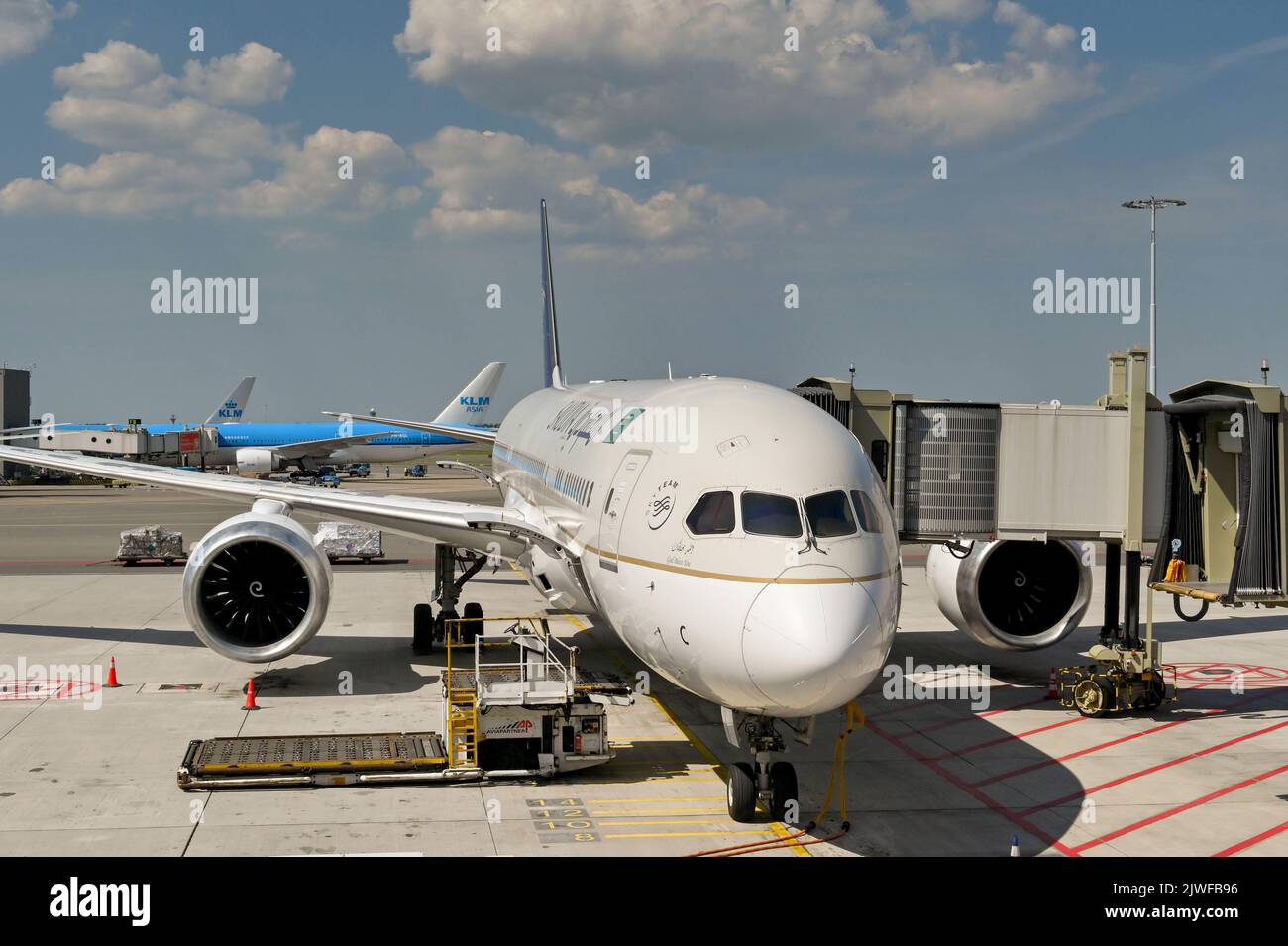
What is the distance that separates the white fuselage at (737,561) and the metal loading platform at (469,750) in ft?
4.18

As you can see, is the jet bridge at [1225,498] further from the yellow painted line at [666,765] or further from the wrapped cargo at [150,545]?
the wrapped cargo at [150,545]

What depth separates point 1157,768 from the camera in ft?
50.8

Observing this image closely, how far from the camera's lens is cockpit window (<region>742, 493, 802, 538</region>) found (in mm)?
11062

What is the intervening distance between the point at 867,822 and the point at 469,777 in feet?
15.5

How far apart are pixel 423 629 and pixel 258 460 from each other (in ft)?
200

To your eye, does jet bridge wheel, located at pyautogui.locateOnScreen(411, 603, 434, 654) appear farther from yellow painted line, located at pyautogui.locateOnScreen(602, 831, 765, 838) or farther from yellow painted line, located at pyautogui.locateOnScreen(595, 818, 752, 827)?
yellow painted line, located at pyautogui.locateOnScreen(602, 831, 765, 838)

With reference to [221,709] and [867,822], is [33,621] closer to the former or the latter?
[221,709]

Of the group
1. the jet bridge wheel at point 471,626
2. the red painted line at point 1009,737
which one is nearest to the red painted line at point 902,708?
the red painted line at point 1009,737

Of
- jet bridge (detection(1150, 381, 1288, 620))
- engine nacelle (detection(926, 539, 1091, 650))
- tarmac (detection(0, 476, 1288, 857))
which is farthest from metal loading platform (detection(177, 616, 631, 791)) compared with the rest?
jet bridge (detection(1150, 381, 1288, 620))

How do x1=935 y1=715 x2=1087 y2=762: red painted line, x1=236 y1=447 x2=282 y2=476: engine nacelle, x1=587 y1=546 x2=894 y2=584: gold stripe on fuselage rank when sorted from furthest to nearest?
x1=236 y1=447 x2=282 y2=476: engine nacelle < x1=935 y1=715 x2=1087 y2=762: red painted line < x1=587 y1=546 x2=894 y2=584: gold stripe on fuselage

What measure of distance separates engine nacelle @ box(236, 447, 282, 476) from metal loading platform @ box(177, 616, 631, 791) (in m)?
66.7

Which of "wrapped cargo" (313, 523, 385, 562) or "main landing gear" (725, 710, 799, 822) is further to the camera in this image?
"wrapped cargo" (313, 523, 385, 562)
